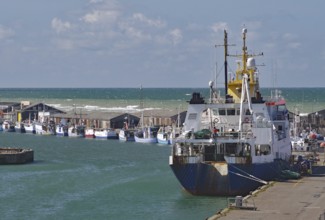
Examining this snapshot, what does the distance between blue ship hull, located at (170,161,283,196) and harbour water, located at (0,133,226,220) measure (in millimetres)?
691

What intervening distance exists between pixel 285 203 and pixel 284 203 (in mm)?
58

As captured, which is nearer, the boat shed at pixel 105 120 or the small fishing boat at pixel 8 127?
the boat shed at pixel 105 120

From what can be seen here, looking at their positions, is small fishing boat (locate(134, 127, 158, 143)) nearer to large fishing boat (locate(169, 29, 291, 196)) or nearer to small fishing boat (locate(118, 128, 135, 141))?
small fishing boat (locate(118, 128, 135, 141))

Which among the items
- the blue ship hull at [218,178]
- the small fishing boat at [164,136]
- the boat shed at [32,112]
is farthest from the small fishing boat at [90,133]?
the blue ship hull at [218,178]

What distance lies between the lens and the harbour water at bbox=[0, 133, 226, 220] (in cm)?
5075

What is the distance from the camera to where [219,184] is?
53.2 metres

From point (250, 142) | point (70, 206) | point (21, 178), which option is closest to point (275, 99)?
point (250, 142)

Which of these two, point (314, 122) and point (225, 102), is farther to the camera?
point (314, 122)

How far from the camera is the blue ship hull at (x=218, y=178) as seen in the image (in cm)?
5290

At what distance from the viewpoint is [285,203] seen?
45469mm

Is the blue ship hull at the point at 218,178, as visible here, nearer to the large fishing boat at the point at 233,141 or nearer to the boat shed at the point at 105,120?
the large fishing boat at the point at 233,141

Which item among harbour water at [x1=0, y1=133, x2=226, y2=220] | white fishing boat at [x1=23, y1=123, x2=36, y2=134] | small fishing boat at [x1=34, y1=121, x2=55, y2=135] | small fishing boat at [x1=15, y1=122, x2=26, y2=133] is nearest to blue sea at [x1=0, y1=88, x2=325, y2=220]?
harbour water at [x1=0, y1=133, x2=226, y2=220]

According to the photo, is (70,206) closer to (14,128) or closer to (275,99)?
(275,99)

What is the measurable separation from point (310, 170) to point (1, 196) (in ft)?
71.6
